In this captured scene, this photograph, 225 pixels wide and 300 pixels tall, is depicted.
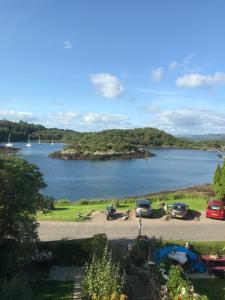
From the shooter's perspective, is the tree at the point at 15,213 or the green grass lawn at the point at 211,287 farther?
the tree at the point at 15,213

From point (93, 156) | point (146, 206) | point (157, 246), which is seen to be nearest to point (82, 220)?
point (146, 206)

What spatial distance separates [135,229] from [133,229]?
0.14m

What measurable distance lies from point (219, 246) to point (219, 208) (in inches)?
401

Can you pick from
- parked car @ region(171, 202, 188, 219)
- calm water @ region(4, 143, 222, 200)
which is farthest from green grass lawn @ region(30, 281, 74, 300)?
calm water @ region(4, 143, 222, 200)

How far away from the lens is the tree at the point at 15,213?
17578mm

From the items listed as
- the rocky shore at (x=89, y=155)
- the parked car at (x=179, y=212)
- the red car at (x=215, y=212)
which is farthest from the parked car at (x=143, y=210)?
the rocky shore at (x=89, y=155)

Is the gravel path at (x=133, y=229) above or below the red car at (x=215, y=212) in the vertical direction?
below

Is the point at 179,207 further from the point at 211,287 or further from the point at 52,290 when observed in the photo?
the point at 52,290

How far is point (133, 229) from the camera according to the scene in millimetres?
27750

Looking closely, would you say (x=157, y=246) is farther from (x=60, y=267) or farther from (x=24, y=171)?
(x=24, y=171)

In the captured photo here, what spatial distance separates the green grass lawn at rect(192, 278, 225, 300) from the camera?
16.5 m

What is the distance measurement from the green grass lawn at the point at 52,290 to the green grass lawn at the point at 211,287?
5.36m

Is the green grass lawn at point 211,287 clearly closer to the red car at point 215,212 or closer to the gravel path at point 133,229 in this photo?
the gravel path at point 133,229

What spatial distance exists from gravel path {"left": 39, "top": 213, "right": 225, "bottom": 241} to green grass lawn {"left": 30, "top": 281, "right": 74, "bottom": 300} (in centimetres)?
Result: 785
